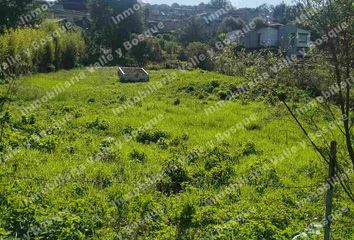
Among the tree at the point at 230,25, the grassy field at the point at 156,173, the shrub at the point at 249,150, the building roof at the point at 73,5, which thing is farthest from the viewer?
the building roof at the point at 73,5

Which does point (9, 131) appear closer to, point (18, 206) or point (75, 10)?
point (18, 206)

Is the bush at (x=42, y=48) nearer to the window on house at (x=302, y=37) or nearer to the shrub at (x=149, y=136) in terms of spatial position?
the shrub at (x=149, y=136)

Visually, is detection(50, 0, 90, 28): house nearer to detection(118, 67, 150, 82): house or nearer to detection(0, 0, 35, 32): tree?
detection(0, 0, 35, 32): tree

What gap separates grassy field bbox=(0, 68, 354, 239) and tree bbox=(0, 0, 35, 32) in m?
13.1

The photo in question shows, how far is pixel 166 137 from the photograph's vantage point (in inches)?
410

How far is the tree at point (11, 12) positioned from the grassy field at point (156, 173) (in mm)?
13134

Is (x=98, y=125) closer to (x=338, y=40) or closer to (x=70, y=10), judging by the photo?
(x=338, y=40)

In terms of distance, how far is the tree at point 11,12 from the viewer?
85.7 ft

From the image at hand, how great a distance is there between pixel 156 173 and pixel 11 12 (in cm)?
2350

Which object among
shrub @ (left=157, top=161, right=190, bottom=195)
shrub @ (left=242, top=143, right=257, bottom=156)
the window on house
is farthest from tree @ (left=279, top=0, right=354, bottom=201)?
shrub @ (left=242, top=143, right=257, bottom=156)

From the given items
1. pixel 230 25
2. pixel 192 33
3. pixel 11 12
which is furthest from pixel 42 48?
pixel 230 25

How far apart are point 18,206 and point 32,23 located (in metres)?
26.4

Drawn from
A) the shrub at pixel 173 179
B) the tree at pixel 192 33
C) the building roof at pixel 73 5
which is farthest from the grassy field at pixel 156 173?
the building roof at pixel 73 5

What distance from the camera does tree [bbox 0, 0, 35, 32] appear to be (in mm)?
26109
